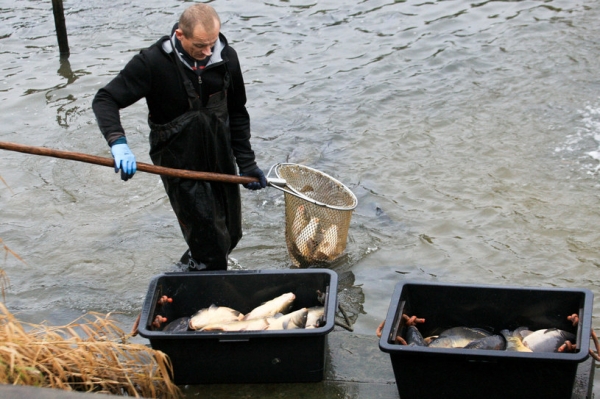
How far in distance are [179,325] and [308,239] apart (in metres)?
1.57

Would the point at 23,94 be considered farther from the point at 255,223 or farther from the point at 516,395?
the point at 516,395

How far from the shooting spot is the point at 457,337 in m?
3.98

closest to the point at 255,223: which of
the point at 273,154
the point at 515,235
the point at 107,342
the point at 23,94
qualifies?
the point at 273,154

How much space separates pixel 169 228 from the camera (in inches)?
258

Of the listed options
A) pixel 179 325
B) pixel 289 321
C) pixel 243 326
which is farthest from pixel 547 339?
pixel 179 325

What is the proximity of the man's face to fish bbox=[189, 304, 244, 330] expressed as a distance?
148 centimetres

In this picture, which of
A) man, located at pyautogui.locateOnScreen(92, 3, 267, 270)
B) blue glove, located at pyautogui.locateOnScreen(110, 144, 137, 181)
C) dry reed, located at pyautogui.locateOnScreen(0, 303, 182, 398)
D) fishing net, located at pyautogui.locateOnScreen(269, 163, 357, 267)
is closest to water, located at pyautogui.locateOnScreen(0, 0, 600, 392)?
fishing net, located at pyautogui.locateOnScreen(269, 163, 357, 267)

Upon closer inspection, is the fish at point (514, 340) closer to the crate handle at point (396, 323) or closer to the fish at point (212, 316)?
the crate handle at point (396, 323)

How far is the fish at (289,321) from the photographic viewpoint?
13.2 ft

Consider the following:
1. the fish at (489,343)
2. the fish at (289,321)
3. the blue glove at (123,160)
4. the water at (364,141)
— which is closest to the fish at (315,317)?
the fish at (289,321)

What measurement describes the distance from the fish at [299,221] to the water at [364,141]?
51cm

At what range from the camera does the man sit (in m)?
4.23

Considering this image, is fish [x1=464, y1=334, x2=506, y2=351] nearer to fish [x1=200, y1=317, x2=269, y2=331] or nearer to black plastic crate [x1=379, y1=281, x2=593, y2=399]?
black plastic crate [x1=379, y1=281, x2=593, y2=399]

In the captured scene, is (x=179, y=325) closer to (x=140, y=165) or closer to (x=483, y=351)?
(x=140, y=165)
